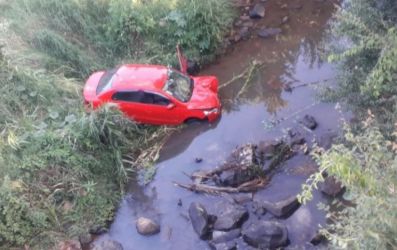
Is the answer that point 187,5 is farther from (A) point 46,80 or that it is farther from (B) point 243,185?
(B) point 243,185

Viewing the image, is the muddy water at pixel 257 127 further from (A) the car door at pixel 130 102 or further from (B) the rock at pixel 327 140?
(A) the car door at pixel 130 102

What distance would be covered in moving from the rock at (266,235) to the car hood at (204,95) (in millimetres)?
3622

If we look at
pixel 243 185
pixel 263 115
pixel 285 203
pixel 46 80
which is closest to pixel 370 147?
pixel 285 203

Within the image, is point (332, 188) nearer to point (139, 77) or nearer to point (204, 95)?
point (204, 95)

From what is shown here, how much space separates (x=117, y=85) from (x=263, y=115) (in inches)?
150

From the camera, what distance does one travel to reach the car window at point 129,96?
1184cm

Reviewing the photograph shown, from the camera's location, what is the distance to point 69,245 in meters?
10.1

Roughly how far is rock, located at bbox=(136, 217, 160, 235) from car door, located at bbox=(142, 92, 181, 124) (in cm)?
285

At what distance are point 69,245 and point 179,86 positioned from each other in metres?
4.64

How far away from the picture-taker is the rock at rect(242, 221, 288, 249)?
933cm

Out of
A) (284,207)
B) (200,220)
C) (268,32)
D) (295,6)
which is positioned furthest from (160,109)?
(295,6)

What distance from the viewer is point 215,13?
14.2m

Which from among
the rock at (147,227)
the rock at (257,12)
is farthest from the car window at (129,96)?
the rock at (257,12)

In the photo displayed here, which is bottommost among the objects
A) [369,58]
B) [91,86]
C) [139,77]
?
[91,86]
